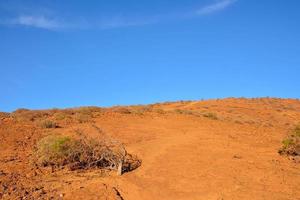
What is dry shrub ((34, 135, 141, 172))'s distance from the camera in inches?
633

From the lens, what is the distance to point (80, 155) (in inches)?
650

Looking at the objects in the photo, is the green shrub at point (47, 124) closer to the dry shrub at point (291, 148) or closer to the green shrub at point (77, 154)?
the green shrub at point (77, 154)

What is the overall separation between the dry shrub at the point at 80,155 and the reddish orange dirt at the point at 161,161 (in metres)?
0.41

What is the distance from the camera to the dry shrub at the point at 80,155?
1608 cm

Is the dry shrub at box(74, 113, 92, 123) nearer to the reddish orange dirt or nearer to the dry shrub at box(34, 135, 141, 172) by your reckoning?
the reddish orange dirt

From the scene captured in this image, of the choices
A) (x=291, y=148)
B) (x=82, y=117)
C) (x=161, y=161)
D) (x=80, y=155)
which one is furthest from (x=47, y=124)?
(x=291, y=148)

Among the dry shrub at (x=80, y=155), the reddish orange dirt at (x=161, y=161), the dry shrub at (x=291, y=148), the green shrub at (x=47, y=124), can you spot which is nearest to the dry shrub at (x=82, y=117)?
the reddish orange dirt at (x=161, y=161)

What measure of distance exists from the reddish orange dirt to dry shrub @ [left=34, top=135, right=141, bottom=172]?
41 cm

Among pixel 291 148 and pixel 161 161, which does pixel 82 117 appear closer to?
pixel 161 161

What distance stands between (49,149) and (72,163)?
0.87 meters

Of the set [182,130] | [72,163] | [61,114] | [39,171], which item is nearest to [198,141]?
[182,130]

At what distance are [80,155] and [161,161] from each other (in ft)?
8.69

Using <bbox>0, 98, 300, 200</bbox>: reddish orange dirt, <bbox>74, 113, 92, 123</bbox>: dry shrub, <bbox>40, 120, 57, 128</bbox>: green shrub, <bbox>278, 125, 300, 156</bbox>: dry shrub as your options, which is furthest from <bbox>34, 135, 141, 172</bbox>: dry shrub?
<bbox>74, 113, 92, 123</bbox>: dry shrub

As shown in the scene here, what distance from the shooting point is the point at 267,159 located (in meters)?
17.1
